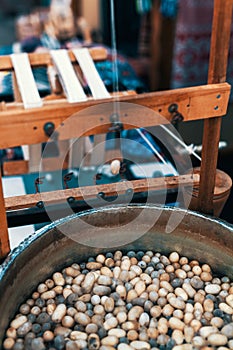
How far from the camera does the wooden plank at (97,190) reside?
4.13 ft

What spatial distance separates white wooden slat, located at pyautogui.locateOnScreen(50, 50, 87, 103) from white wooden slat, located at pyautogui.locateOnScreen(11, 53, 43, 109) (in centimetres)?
9

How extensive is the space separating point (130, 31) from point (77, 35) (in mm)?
1207

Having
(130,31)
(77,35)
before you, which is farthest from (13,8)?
(77,35)

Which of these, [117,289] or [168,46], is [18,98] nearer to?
[117,289]

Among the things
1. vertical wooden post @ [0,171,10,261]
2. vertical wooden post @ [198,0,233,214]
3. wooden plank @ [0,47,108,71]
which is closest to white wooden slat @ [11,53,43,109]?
wooden plank @ [0,47,108,71]

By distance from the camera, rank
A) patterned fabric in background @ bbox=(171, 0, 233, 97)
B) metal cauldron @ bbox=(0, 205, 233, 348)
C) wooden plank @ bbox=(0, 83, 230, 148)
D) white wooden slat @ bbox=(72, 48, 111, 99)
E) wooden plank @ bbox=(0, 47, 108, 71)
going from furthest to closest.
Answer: patterned fabric in background @ bbox=(171, 0, 233, 97), wooden plank @ bbox=(0, 47, 108, 71), white wooden slat @ bbox=(72, 48, 111, 99), metal cauldron @ bbox=(0, 205, 233, 348), wooden plank @ bbox=(0, 83, 230, 148)

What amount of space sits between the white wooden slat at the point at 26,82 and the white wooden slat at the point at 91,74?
0.58ft

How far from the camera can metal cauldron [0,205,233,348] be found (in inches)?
42.8

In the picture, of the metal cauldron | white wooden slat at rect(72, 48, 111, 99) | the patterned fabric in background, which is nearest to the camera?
the metal cauldron

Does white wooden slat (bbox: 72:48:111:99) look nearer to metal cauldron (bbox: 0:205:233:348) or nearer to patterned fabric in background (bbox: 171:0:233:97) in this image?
metal cauldron (bbox: 0:205:233:348)

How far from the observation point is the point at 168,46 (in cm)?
340

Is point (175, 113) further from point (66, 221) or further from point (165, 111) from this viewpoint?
point (66, 221)

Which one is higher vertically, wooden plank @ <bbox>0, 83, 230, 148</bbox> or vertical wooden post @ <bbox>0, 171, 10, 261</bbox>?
wooden plank @ <bbox>0, 83, 230, 148</bbox>

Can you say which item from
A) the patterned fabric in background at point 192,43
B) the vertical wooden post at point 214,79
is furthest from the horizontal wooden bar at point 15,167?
the patterned fabric in background at point 192,43
